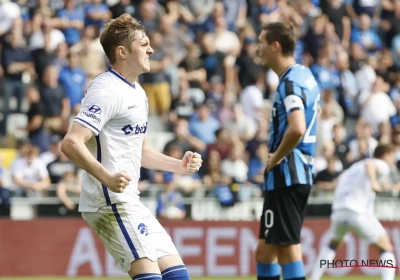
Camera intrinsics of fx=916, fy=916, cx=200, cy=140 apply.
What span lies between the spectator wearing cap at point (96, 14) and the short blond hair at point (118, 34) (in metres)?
10.8

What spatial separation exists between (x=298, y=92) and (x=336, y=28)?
11952 millimetres

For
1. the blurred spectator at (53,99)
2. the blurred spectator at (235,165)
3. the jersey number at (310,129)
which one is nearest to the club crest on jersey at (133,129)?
the jersey number at (310,129)

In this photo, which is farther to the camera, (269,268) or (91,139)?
(269,268)

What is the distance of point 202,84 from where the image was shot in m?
17.1

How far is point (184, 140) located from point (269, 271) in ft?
25.7

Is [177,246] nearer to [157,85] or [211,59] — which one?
[157,85]

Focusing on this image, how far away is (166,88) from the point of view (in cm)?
1670

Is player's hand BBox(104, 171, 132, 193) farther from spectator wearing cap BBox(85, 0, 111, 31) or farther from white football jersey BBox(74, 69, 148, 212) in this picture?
spectator wearing cap BBox(85, 0, 111, 31)

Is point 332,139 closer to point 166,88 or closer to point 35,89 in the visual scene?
point 166,88

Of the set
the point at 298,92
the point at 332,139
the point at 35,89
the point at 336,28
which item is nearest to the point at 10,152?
the point at 35,89

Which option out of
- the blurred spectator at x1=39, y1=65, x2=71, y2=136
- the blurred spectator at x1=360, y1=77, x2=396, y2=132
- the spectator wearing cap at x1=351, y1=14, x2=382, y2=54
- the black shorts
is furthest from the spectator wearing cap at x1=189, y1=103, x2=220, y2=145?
the black shorts

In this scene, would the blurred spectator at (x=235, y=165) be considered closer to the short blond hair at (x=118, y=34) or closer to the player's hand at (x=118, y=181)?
the short blond hair at (x=118, y=34)

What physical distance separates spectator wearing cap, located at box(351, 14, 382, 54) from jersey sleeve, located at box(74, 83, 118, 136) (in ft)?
45.6

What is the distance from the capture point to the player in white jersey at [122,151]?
6078 millimetres
